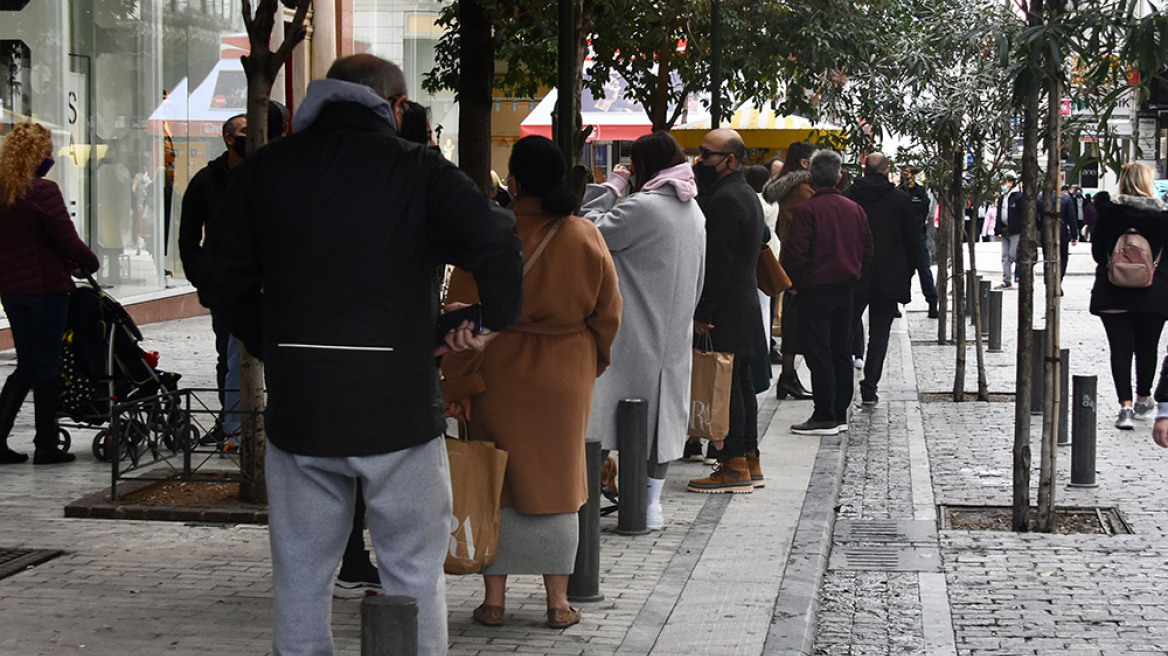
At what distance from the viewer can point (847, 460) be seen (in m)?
10.7

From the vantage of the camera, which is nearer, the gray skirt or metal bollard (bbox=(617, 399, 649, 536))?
the gray skirt

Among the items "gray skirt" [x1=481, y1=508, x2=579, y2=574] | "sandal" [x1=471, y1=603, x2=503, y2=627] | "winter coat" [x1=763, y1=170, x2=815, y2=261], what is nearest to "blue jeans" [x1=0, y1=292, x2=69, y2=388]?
"sandal" [x1=471, y1=603, x2=503, y2=627]

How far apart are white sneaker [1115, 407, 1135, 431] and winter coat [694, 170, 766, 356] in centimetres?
395

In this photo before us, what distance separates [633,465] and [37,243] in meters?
3.97

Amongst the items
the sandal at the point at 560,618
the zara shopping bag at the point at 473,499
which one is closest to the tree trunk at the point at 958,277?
the sandal at the point at 560,618

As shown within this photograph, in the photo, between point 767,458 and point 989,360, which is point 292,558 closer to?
point 767,458

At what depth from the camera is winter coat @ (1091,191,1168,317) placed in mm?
11406

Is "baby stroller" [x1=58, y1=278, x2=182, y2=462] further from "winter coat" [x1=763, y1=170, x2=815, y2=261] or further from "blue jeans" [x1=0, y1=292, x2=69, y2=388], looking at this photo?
"winter coat" [x1=763, y1=170, x2=815, y2=261]

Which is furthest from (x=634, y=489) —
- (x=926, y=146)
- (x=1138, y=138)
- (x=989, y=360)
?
(x=989, y=360)

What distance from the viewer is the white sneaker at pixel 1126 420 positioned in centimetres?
1184

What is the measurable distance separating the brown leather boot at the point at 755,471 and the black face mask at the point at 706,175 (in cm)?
158

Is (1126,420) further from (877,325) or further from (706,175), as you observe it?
(706,175)

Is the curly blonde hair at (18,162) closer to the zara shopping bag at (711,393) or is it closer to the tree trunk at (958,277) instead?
the zara shopping bag at (711,393)

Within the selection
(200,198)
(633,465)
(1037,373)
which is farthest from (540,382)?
(1037,373)
